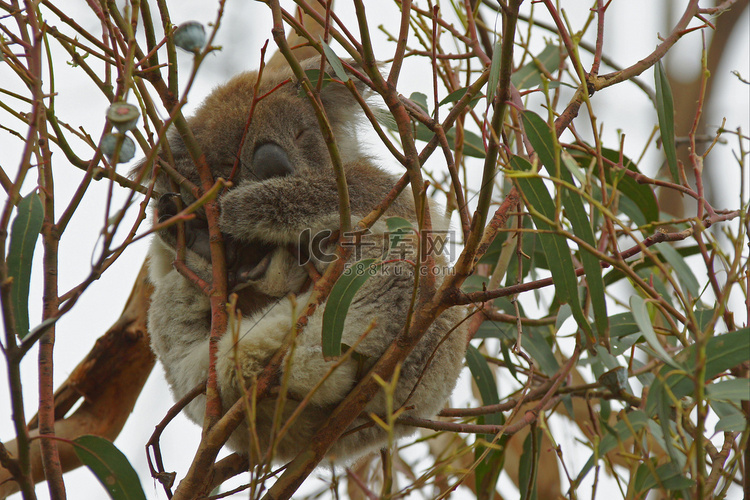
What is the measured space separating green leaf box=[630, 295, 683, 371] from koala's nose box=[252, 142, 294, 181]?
128 cm

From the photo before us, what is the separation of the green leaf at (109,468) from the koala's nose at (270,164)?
1.06 m

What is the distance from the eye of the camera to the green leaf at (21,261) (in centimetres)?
148

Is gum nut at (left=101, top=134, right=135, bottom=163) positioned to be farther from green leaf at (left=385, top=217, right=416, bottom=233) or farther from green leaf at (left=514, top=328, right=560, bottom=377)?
green leaf at (left=514, top=328, right=560, bottom=377)

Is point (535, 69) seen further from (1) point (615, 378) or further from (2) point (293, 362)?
(2) point (293, 362)

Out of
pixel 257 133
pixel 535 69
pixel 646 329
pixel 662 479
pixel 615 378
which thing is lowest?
pixel 662 479

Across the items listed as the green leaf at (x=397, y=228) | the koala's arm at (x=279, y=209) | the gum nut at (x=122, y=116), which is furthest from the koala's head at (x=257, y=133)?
the gum nut at (x=122, y=116)

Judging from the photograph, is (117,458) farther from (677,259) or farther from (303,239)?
(677,259)

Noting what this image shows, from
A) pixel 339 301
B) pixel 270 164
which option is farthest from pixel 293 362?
pixel 270 164

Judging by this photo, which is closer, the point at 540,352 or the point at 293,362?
the point at 293,362

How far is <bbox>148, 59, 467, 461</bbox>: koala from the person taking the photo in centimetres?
184

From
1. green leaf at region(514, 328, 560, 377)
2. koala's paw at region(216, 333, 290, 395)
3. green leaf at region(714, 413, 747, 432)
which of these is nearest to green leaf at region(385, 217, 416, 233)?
koala's paw at region(216, 333, 290, 395)

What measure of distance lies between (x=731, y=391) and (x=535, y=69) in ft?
4.47

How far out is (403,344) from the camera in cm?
154

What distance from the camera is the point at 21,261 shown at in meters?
1.48
